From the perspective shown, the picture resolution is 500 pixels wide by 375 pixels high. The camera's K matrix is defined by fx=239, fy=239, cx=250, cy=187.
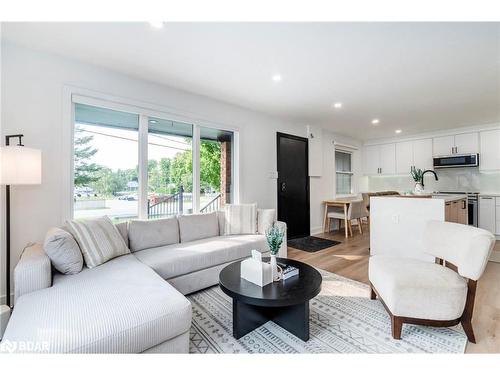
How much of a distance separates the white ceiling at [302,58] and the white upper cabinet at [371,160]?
2822mm

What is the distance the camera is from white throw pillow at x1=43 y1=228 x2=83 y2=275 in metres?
1.82

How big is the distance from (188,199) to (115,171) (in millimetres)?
1024

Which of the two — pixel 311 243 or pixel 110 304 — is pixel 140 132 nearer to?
pixel 110 304

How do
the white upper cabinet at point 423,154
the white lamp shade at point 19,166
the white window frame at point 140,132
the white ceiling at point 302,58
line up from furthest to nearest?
the white upper cabinet at point 423,154, the white window frame at point 140,132, the white ceiling at point 302,58, the white lamp shade at point 19,166

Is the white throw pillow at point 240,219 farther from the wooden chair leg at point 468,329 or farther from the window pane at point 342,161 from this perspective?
the window pane at point 342,161

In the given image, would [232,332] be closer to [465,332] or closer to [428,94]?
[465,332]

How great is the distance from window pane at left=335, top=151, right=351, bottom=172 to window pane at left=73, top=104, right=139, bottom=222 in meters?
4.87

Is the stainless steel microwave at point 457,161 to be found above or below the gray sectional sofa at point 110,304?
above

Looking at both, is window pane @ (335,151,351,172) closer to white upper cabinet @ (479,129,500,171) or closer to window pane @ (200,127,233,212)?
white upper cabinet @ (479,129,500,171)

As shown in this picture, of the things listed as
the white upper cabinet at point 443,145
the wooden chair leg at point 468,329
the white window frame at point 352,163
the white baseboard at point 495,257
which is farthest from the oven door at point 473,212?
the wooden chair leg at point 468,329

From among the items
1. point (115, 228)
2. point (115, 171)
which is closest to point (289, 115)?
point (115, 171)

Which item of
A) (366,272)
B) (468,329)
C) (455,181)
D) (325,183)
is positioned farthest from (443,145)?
(468,329)

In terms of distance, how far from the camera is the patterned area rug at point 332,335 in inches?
62.9

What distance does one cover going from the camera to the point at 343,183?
6.42m
